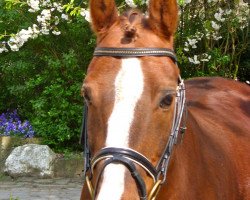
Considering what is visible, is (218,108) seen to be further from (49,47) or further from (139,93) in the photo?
(49,47)

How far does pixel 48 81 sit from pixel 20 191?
2249mm

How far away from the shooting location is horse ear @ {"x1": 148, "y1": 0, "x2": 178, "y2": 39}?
11.0 ft

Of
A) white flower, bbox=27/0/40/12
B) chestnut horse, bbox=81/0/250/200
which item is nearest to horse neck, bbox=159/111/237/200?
chestnut horse, bbox=81/0/250/200

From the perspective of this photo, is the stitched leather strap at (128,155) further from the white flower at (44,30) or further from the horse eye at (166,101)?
the white flower at (44,30)

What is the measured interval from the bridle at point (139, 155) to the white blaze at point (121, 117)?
3cm

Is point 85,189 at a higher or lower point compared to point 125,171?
lower

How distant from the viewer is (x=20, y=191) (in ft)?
29.4

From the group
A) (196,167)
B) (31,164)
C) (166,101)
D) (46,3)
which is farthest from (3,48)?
(166,101)

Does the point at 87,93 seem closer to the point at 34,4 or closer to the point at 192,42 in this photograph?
the point at 34,4

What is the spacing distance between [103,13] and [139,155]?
89cm

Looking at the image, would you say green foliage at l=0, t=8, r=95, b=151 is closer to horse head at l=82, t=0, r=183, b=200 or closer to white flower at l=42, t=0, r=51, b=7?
white flower at l=42, t=0, r=51, b=7

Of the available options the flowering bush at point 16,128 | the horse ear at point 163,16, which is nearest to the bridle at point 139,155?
the horse ear at point 163,16

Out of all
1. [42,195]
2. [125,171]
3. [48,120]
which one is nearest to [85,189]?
[125,171]

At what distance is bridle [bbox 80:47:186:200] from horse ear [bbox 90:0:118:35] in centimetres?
20
